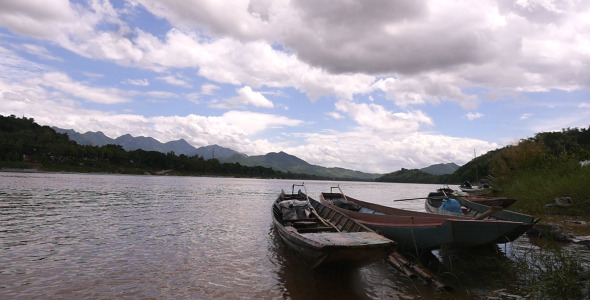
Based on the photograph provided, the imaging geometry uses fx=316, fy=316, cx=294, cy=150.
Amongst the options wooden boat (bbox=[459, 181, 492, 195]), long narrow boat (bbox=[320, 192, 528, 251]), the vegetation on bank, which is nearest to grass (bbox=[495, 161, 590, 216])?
wooden boat (bbox=[459, 181, 492, 195])

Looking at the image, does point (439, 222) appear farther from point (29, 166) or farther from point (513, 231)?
Answer: point (29, 166)

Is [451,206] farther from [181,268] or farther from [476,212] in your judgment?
[181,268]

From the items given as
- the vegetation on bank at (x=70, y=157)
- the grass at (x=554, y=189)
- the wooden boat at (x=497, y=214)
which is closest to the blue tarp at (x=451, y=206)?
the wooden boat at (x=497, y=214)

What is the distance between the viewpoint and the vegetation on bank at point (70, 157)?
10562 centimetres

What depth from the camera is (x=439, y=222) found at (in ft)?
35.8

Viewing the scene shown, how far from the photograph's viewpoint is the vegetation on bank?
106 m

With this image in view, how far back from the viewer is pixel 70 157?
11631 cm

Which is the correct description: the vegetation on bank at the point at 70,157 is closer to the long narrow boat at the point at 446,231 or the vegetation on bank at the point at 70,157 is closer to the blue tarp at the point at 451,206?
the blue tarp at the point at 451,206

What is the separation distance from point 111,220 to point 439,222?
1875 centimetres

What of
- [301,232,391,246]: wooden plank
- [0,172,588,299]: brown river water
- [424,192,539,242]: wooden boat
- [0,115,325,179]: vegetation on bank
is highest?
[0,115,325,179]: vegetation on bank

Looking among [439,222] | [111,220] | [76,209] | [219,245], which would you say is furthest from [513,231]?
[76,209]

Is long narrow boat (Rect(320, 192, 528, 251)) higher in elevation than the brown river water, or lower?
higher

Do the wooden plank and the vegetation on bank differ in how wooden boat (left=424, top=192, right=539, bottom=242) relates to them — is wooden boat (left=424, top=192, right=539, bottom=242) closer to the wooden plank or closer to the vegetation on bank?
the wooden plank

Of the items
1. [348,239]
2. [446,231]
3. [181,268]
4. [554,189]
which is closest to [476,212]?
[554,189]
